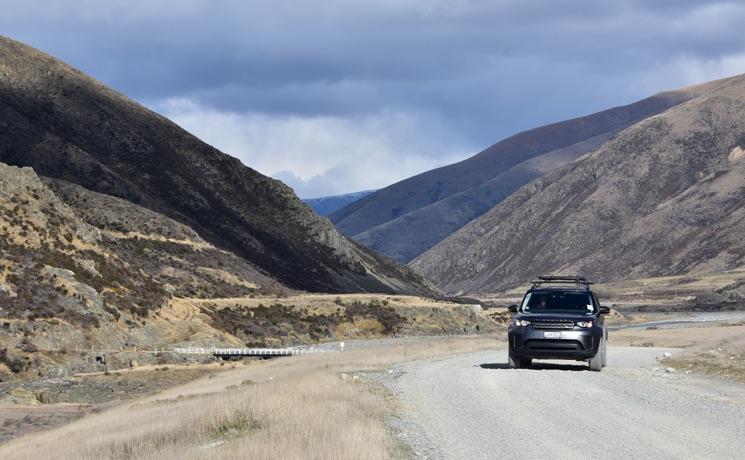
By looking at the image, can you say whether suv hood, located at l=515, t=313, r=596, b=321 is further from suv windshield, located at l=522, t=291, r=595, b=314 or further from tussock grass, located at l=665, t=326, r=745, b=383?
tussock grass, located at l=665, t=326, r=745, b=383

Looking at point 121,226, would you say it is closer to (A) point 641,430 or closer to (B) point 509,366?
(B) point 509,366

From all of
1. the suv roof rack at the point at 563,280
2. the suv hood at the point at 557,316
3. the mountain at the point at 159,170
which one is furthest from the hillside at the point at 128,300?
the suv hood at the point at 557,316

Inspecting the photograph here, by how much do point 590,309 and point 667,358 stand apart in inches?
456

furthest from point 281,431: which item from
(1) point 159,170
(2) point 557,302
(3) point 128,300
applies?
(1) point 159,170

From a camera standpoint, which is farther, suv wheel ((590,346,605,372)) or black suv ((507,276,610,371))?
suv wheel ((590,346,605,372))

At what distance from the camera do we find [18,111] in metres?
132

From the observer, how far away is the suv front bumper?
26266 mm

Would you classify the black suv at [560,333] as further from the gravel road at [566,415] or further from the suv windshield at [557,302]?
the gravel road at [566,415]

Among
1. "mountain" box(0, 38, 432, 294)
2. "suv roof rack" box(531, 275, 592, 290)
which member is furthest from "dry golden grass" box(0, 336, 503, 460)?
"mountain" box(0, 38, 432, 294)

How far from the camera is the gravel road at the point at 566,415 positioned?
13391 millimetres

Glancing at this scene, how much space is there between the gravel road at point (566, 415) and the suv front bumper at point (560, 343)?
51 centimetres

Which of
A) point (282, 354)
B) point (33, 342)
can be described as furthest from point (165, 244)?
point (33, 342)

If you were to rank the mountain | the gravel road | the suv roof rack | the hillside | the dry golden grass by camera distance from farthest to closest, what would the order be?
the mountain
the hillside
the suv roof rack
the gravel road
the dry golden grass

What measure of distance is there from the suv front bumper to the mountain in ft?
332
